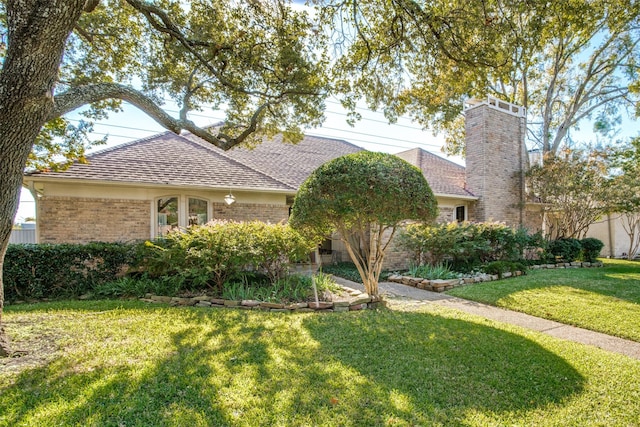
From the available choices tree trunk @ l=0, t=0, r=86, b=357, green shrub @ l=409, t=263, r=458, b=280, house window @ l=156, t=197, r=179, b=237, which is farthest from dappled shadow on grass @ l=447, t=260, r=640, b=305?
tree trunk @ l=0, t=0, r=86, b=357

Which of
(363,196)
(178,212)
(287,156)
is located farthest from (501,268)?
(178,212)

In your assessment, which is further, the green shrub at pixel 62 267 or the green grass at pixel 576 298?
the green shrub at pixel 62 267

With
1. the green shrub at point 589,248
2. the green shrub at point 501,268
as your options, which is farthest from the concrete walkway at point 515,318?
the green shrub at point 589,248

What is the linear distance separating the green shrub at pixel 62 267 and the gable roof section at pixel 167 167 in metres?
2.11

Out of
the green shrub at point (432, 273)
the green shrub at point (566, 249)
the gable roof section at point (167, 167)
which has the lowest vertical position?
the green shrub at point (432, 273)

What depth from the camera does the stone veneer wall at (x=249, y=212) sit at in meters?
10.9

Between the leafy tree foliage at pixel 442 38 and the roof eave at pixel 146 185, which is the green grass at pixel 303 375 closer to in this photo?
the roof eave at pixel 146 185

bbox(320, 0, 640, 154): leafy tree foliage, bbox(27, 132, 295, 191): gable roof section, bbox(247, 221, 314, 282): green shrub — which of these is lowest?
bbox(247, 221, 314, 282): green shrub

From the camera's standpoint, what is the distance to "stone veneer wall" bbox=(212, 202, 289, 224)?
1087 centimetres

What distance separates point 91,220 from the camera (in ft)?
29.9

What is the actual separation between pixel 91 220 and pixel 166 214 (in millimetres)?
1959

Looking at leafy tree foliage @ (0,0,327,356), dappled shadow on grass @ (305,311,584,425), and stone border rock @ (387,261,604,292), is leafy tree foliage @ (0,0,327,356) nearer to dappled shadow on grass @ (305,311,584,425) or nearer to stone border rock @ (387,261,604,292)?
dappled shadow on grass @ (305,311,584,425)

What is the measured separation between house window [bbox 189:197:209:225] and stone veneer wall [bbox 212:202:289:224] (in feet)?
0.97

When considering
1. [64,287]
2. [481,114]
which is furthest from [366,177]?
[481,114]
